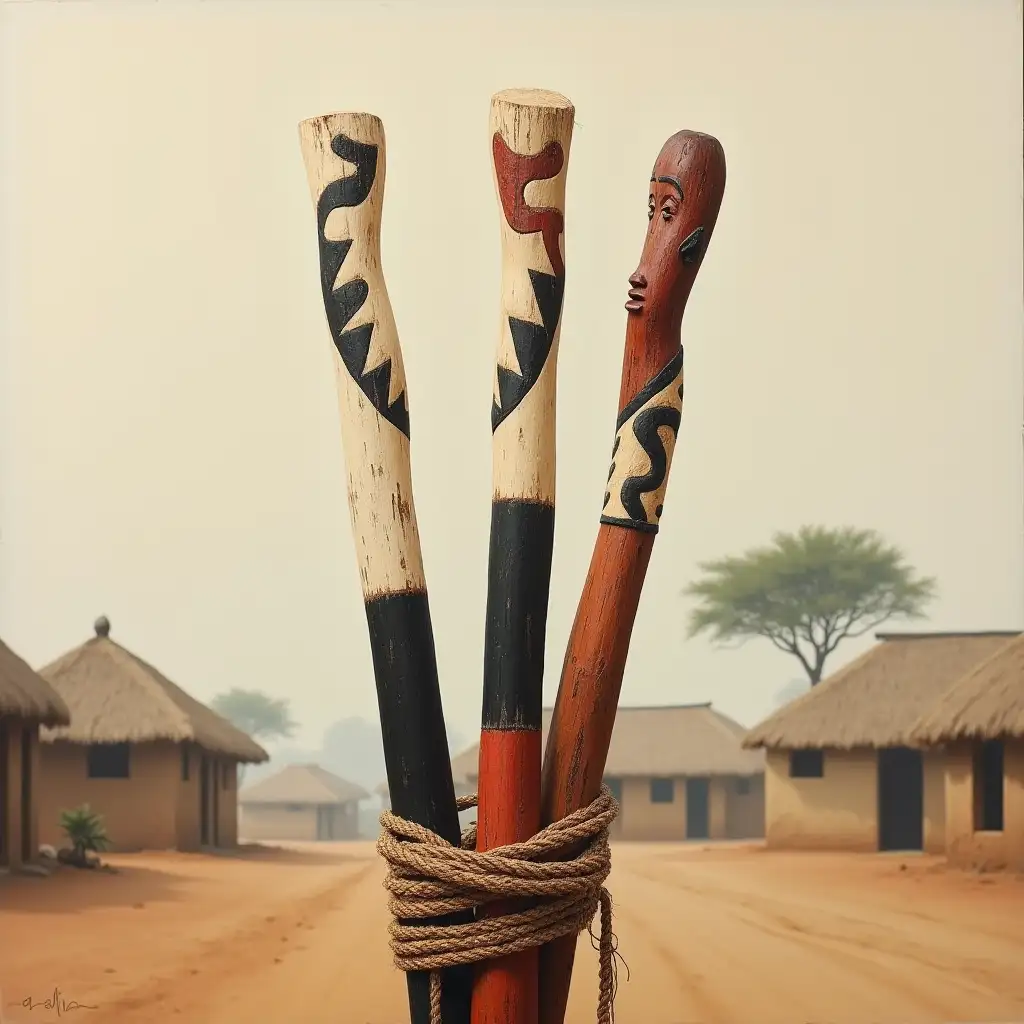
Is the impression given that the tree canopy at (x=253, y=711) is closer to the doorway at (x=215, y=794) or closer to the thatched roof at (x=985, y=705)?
the doorway at (x=215, y=794)

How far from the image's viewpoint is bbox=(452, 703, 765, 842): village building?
44.9 feet

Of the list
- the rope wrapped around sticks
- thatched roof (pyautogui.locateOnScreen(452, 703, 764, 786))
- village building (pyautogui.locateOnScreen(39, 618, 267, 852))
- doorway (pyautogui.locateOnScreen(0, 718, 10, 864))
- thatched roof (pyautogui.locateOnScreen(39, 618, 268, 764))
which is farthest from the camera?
thatched roof (pyautogui.locateOnScreen(452, 703, 764, 786))

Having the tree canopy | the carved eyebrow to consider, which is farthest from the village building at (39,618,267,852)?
the carved eyebrow

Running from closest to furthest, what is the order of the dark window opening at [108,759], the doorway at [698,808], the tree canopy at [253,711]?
1. the dark window opening at [108,759]
2. the tree canopy at [253,711]
3. the doorway at [698,808]

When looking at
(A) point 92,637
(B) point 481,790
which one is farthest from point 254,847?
(B) point 481,790

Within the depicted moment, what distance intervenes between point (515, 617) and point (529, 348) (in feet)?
0.98

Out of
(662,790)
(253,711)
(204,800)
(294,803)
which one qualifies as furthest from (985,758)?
(294,803)

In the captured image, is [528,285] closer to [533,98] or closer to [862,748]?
[533,98]

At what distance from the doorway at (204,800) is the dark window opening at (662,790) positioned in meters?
4.55

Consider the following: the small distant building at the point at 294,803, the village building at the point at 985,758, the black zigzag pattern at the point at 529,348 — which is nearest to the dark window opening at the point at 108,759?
the small distant building at the point at 294,803

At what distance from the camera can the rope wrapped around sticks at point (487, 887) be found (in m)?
1.60

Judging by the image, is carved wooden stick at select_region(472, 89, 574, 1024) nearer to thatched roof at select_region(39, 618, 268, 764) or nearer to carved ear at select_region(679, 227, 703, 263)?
carved ear at select_region(679, 227, 703, 263)

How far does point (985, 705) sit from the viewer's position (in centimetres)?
868
